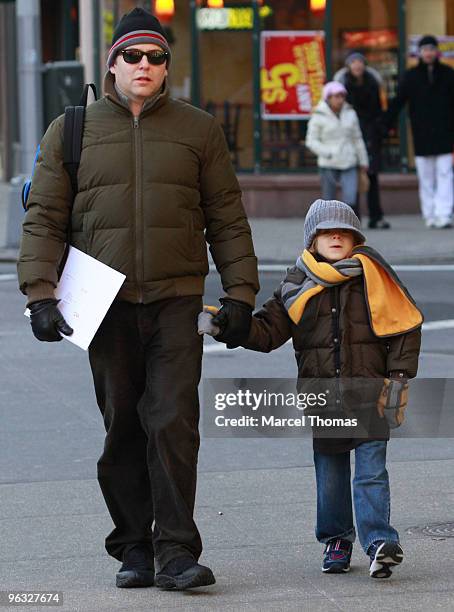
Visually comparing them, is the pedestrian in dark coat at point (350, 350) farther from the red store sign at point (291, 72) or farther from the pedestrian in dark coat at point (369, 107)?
the red store sign at point (291, 72)

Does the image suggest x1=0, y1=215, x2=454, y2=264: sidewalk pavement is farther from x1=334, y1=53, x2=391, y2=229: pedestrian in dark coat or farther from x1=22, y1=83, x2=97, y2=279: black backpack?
→ x1=22, y1=83, x2=97, y2=279: black backpack

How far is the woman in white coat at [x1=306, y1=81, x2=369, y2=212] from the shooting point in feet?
57.6

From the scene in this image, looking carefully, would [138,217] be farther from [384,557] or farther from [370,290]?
[384,557]

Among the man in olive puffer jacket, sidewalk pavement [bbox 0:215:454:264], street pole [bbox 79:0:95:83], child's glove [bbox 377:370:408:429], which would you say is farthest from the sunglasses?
street pole [bbox 79:0:95:83]

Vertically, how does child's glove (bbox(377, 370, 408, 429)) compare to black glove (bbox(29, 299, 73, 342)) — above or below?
below

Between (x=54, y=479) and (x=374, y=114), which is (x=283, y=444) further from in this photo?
(x=374, y=114)

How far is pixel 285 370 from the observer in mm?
10336

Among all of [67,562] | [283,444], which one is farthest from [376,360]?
[283,444]

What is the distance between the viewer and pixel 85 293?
5.38 m

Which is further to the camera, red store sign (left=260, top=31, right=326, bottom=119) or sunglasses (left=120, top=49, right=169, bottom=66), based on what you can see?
red store sign (left=260, top=31, right=326, bottom=119)

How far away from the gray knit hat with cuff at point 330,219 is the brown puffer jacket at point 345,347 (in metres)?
0.22

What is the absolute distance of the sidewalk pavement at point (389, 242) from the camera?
16.5 meters

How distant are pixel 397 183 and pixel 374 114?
203 cm

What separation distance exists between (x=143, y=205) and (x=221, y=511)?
1.77 metres
